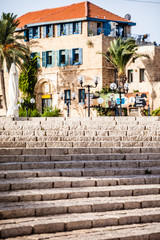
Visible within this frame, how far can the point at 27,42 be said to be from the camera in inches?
1473

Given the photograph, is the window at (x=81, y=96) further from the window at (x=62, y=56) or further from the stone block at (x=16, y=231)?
the stone block at (x=16, y=231)

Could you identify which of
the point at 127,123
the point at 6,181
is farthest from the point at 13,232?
the point at 127,123

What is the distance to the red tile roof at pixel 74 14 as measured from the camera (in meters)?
35.5

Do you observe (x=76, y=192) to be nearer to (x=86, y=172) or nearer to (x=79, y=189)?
(x=79, y=189)

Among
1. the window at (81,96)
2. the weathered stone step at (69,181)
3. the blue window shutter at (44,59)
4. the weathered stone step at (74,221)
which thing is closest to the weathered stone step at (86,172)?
the weathered stone step at (69,181)

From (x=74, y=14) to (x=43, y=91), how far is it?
25.6 ft

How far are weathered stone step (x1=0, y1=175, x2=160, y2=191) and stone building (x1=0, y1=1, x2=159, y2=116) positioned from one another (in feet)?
83.2

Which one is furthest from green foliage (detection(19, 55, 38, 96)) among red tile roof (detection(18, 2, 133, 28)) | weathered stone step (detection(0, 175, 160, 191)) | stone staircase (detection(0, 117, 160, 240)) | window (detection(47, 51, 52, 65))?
weathered stone step (detection(0, 175, 160, 191))

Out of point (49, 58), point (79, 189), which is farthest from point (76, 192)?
point (49, 58)

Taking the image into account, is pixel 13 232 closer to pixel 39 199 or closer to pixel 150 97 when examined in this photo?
pixel 39 199

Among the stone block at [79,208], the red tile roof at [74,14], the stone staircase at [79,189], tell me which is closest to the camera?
the stone staircase at [79,189]

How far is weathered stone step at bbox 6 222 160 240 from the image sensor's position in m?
6.11

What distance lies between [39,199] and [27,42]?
31.9 m

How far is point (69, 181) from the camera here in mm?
7816
